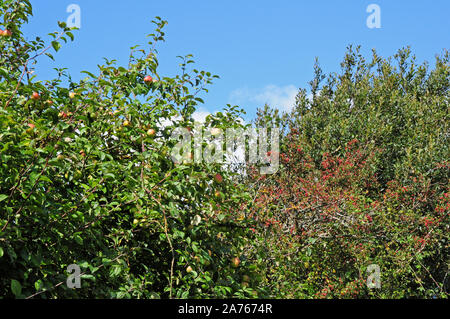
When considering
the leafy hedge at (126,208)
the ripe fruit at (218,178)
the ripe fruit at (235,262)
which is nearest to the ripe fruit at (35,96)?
the leafy hedge at (126,208)

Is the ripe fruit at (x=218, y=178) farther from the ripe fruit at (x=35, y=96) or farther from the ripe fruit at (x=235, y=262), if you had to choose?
the ripe fruit at (x=35, y=96)

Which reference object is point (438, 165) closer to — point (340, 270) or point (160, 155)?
point (340, 270)

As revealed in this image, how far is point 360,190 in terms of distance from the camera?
10.4 metres

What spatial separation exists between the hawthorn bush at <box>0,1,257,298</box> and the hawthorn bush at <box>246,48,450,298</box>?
121cm

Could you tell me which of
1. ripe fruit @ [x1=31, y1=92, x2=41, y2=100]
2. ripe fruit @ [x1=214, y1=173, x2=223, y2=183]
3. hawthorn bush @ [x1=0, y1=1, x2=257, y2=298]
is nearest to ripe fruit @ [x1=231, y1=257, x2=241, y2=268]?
hawthorn bush @ [x1=0, y1=1, x2=257, y2=298]

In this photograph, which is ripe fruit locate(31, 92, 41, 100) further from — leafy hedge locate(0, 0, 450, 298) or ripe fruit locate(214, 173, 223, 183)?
ripe fruit locate(214, 173, 223, 183)

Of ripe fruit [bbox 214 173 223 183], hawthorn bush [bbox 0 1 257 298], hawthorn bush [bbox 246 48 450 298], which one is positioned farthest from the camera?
hawthorn bush [bbox 246 48 450 298]

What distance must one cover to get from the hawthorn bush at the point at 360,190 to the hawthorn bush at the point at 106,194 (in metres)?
1.21

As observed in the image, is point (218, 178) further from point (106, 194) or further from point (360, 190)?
point (360, 190)

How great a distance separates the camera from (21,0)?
4414 mm

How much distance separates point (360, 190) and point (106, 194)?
25.6ft

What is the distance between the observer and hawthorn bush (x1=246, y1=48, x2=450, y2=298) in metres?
7.38

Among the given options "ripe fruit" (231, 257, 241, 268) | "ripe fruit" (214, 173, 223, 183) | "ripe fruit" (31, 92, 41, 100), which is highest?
"ripe fruit" (31, 92, 41, 100)
